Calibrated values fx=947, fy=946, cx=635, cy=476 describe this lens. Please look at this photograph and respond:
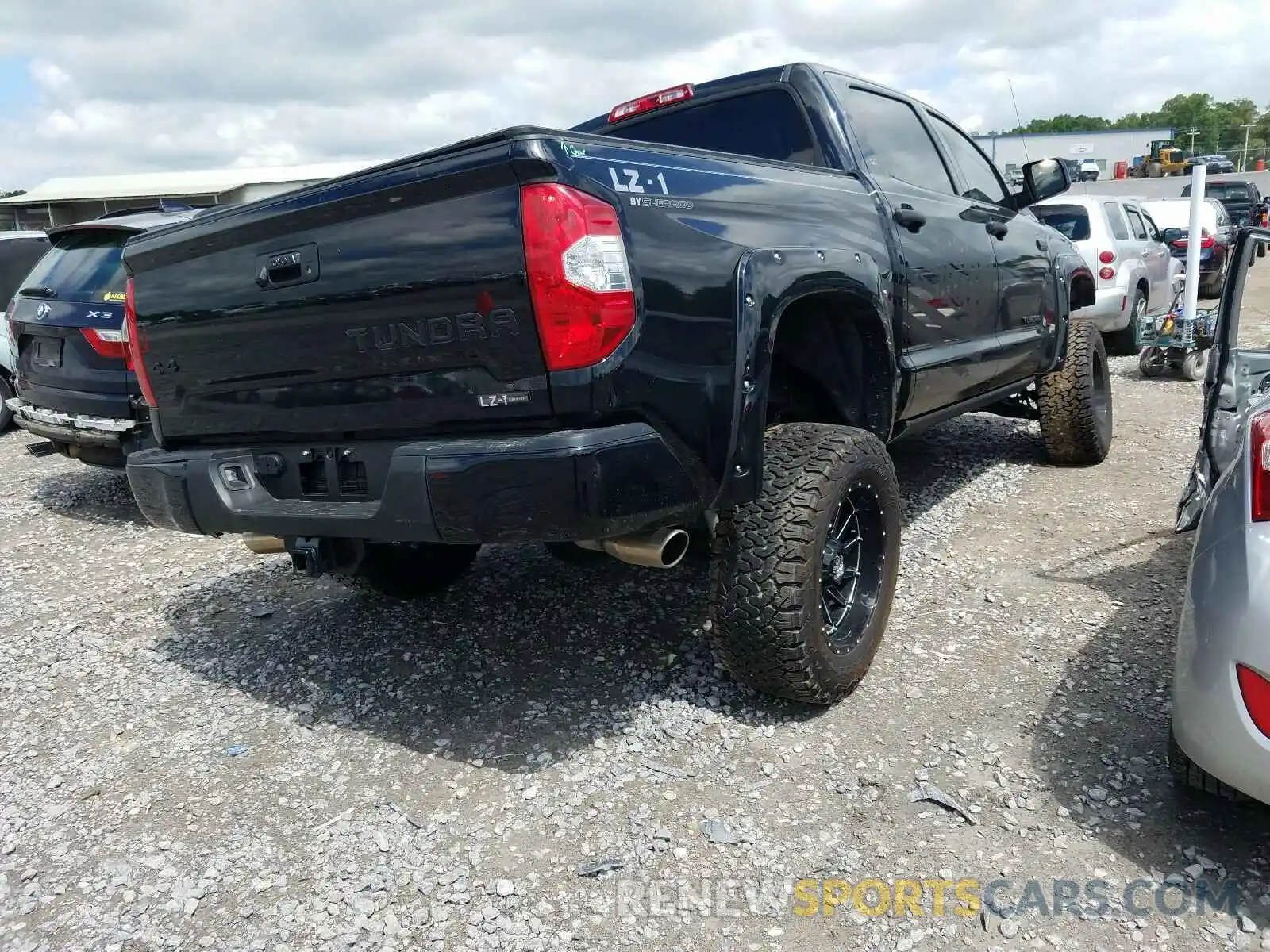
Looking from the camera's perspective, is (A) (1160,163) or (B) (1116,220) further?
(A) (1160,163)

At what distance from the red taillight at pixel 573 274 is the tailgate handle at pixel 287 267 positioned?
27.3 inches

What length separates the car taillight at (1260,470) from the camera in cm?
207

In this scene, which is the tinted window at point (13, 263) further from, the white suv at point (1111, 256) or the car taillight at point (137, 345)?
the white suv at point (1111, 256)

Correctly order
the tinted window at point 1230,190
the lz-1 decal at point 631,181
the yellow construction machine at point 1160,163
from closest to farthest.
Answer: the lz-1 decal at point 631,181 < the tinted window at point 1230,190 < the yellow construction machine at point 1160,163

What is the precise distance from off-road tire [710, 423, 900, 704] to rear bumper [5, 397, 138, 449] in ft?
13.2

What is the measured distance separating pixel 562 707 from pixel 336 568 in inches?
33.5

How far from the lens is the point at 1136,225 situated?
10688 millimetres

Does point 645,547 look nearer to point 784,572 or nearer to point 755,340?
point 784,572

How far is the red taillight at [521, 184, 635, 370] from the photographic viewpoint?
2186mm

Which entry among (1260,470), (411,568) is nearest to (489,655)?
(411,568)

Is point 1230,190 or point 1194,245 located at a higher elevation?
point 1230,190

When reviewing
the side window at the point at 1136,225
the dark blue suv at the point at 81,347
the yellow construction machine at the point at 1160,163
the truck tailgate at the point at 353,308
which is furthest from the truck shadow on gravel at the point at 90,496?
the yellow construction machine at the point at 1160,163

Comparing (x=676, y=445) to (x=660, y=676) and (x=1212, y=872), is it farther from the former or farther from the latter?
(x=1212, y=872)

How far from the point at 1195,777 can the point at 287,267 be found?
2633 mm
